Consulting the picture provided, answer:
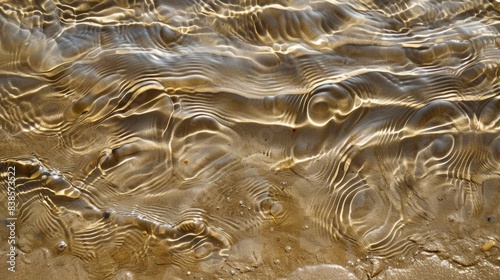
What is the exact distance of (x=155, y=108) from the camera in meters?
2.90

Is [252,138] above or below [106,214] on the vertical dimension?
above

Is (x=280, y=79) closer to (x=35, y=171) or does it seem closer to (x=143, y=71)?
(x=143, y=71)

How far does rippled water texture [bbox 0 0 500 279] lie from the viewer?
2.62m

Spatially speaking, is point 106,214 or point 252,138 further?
point 252,138

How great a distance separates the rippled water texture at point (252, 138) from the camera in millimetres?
2621

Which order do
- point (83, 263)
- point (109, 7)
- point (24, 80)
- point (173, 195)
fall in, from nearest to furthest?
point (83, 263) < point (173, 195) < point (24, 80) < point (109, 7)

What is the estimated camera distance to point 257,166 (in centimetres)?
281

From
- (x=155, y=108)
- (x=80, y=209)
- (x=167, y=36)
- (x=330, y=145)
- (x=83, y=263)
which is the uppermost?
Result: (x=167, y=36)

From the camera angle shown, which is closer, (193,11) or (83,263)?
(83,263)

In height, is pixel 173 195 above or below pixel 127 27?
below

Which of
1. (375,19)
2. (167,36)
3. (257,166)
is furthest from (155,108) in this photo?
(375,19)

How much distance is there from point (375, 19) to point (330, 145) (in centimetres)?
100

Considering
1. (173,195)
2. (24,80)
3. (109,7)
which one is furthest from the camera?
(109,7)

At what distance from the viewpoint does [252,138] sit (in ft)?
9.45
